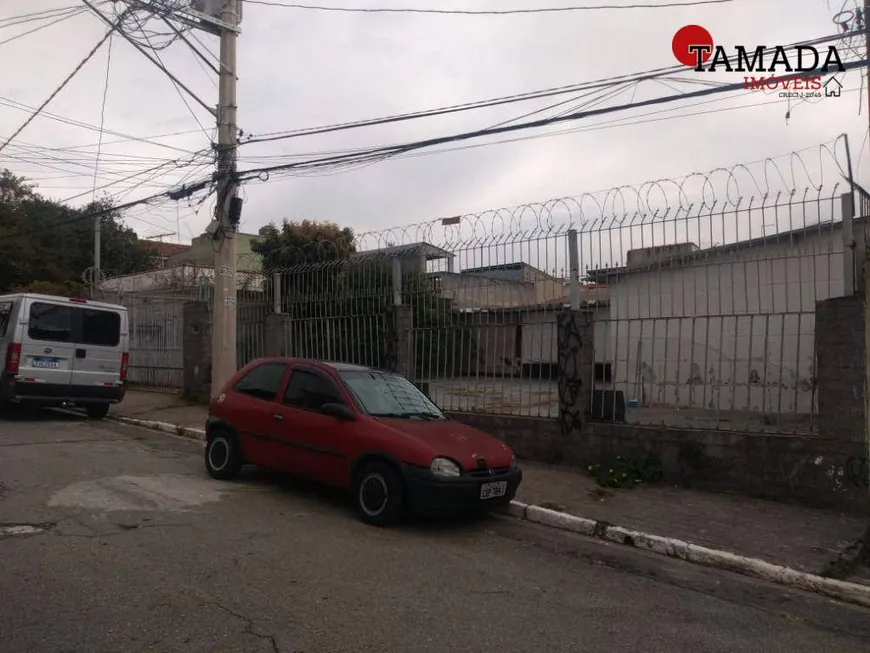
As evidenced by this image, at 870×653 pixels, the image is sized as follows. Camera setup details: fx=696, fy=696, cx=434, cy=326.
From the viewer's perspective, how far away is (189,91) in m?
12.5

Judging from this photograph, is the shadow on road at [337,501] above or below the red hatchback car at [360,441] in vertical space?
below

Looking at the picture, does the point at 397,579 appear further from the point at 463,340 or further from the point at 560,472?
the point at 463,340

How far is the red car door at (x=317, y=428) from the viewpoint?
6802mm

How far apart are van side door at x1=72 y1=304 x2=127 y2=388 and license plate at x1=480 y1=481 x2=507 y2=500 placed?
30.6 feet

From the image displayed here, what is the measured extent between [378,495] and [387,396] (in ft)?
4.39

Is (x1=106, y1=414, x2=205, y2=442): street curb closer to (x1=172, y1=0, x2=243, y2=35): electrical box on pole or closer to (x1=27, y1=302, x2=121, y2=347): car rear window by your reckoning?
(x1=27, y1=302, x2=121, y2=347): car rear window

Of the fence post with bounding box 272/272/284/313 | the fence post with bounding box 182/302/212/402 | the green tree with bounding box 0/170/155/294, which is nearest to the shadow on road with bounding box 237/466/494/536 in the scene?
the fence post with bounding box 272/272/284/313

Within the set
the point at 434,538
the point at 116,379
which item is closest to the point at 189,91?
the point at 116,379

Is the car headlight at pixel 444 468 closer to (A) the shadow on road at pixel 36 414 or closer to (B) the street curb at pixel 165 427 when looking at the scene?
(B) the street curb at pixel 165 427

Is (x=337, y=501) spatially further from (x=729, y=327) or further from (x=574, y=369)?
(x=729, y=327)

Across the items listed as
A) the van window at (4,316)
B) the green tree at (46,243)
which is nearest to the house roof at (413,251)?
the van window at (4,316)

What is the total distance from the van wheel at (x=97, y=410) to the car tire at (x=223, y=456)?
629 cm

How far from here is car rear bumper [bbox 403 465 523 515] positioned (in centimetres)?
611

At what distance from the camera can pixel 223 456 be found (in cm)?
817
